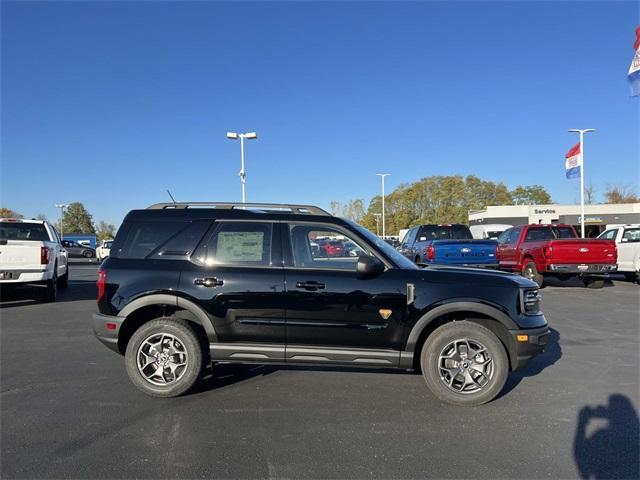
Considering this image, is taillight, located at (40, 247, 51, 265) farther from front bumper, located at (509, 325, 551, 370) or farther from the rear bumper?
the rear bumper

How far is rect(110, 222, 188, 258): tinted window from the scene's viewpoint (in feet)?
14.9

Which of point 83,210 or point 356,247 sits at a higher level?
point 83,210

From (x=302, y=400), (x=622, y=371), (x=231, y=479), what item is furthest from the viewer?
(x=622, y=371)

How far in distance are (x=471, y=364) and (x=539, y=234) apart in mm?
11014

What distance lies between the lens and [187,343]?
435 cm

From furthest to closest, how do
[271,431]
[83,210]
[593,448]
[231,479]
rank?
1. [83,210]
2. [271,431]
3. [593,448]
4. [231,479]

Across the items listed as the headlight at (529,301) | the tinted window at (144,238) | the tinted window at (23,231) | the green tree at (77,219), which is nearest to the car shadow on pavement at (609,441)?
the headlight at (529,301)

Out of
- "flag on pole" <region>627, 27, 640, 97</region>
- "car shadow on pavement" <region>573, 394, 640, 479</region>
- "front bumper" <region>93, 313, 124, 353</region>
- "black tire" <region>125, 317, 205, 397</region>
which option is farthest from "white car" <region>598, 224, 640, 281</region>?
"front bumper" <region>93, 313, 124, 353</region>

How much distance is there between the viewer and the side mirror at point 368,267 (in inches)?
163

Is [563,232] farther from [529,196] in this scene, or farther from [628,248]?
[529,196]

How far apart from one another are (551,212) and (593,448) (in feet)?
204

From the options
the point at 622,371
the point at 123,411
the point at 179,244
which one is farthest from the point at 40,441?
the point at 622,371

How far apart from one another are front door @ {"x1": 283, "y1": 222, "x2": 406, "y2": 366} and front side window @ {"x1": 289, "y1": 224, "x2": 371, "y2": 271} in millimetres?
92

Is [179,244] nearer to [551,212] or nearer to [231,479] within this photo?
[231,479]
